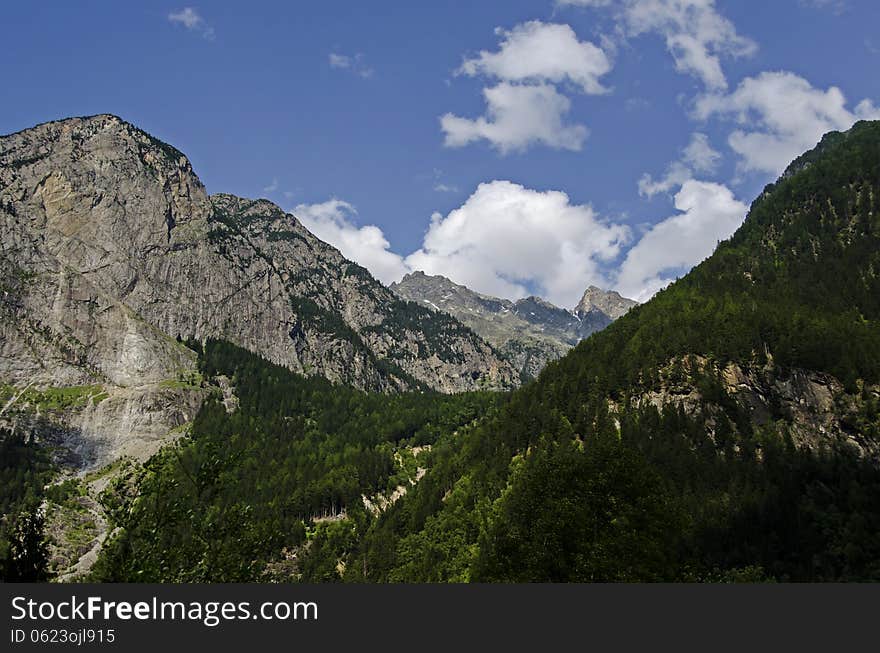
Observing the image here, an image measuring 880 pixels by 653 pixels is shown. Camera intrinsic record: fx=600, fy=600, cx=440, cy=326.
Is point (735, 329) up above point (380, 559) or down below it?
above

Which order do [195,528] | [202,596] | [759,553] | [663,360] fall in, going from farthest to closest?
[663,360], [759,553], [195,528], [202,596]

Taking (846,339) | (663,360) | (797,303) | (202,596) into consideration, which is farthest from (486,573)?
(797,303)

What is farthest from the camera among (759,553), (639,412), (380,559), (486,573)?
(639,412)

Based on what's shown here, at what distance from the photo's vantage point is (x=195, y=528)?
31984 mm

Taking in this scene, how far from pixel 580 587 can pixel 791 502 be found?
117 m

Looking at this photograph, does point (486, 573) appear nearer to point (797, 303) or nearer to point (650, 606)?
point (650, 606)

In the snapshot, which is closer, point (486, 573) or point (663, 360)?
point (486, 573)

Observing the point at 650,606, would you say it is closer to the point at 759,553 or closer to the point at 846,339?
the point at 759,553

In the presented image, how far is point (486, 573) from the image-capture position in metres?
42.9

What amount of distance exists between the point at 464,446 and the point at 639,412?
58844mm

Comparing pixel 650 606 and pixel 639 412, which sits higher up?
pixel 639 412

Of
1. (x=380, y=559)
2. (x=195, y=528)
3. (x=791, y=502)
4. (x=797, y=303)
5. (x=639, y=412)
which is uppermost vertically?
(x=797, y=303)

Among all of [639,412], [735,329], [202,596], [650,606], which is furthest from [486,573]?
[735,329]

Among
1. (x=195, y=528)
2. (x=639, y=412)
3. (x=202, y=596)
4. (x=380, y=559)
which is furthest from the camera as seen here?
(x=639, y=412)
